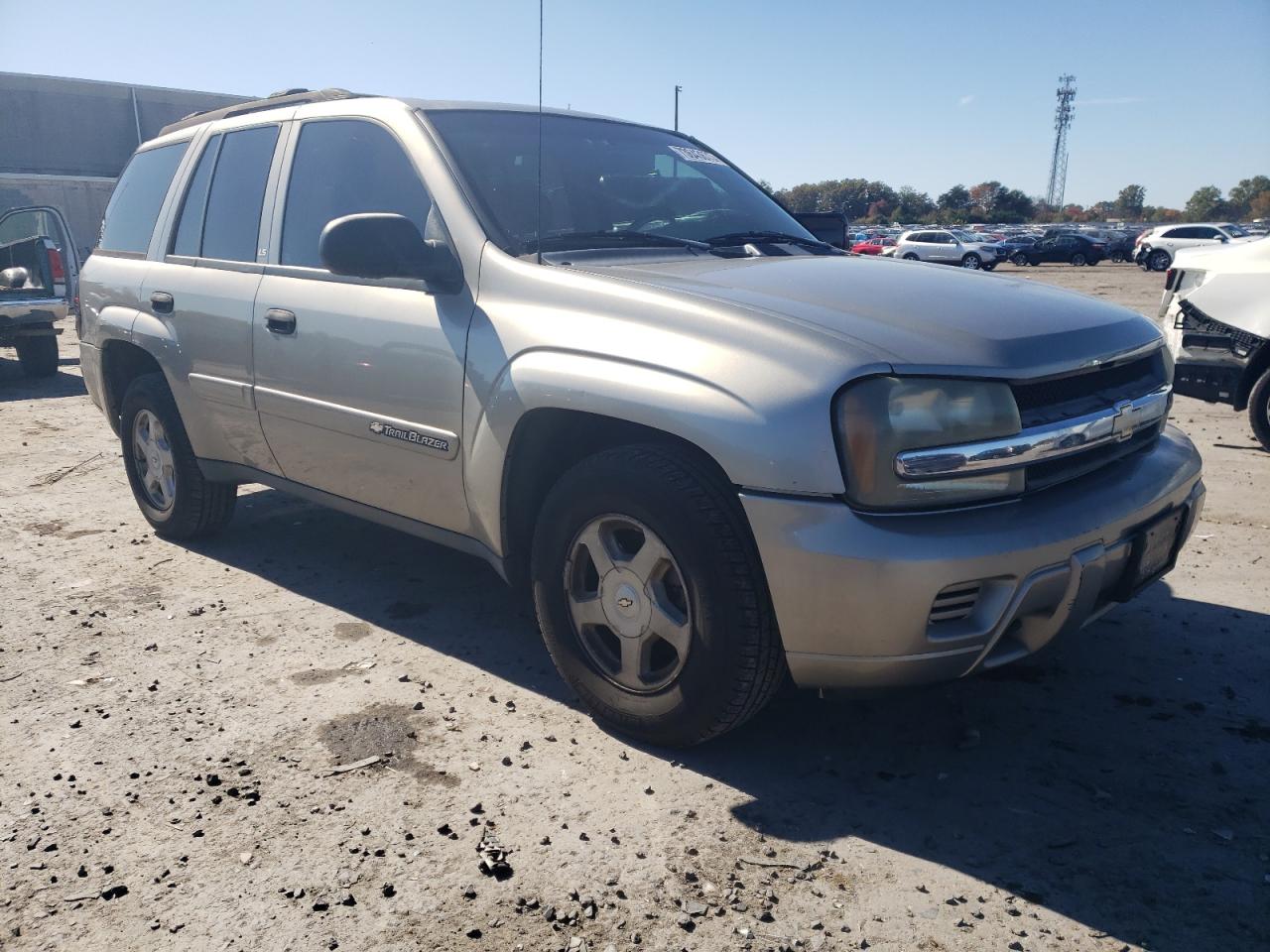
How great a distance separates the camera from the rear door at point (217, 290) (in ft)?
13.1

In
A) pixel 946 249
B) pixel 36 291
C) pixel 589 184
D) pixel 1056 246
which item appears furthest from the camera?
pixel 1056 246

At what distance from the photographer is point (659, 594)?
274cm

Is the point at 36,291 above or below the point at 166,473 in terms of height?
above

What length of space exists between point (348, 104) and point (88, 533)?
2.69 m

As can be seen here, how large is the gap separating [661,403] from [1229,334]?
543cm

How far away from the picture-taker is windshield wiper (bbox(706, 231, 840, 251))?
12.0 feet

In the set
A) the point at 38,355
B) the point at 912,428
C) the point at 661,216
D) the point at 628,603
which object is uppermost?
the point at 661,216

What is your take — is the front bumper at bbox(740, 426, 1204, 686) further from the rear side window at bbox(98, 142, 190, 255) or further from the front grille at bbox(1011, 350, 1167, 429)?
the rear side window at bbox(98, 142, 190, 255)

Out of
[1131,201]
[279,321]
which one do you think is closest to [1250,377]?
[279,321]

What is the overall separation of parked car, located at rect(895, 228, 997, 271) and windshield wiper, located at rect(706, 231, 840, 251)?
33.2 m

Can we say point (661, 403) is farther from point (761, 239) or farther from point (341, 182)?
point (341, 182)

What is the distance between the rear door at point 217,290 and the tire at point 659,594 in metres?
1.68

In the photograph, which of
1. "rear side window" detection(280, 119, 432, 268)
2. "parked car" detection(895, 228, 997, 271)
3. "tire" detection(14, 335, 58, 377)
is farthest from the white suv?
"rear side window" detection(280, 119, 432, 268)

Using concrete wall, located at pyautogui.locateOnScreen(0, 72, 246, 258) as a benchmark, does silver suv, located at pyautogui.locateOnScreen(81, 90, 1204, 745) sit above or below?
below
